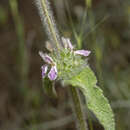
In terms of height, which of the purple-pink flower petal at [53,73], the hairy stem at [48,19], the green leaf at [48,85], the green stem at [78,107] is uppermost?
the hairy stem at [48,19]

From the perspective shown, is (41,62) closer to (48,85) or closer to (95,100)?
(48,85)

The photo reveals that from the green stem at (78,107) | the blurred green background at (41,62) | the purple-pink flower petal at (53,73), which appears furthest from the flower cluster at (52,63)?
the blurred green background at (41,62)

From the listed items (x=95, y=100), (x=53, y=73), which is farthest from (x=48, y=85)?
(x=95, y=100)

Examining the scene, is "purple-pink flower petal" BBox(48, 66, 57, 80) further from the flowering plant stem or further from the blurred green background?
the blurred green background

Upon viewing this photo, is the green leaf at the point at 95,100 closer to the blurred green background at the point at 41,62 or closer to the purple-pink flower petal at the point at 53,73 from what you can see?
the purple-pink flower petal at the point at 53,73

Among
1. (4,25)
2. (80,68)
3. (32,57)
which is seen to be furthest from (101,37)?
(80,68)

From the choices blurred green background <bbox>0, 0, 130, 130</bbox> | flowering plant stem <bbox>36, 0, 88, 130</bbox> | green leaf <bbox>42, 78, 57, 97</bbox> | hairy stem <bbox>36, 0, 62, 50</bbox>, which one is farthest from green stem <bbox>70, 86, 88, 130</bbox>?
blurred green background <bbox>0, 0, 130, 130</bbox>
